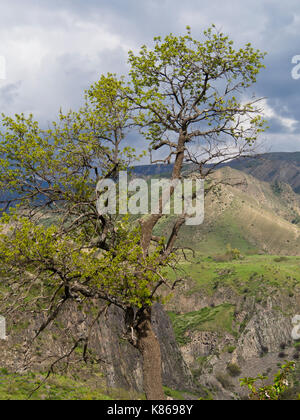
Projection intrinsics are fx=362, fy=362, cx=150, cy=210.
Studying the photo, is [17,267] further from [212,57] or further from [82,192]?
[212,57]

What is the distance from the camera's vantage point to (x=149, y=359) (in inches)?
538

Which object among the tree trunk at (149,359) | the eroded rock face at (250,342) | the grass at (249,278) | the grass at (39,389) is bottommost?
the eroded rock face at (250,342)

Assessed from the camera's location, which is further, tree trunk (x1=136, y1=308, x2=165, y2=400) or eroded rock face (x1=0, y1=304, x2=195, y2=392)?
eroded rock face (x1=0, y1=304, x2=195, y2=392)

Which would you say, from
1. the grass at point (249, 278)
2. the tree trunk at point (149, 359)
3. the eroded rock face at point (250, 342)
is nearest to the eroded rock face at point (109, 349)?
the tree trunk at point (149, 359)

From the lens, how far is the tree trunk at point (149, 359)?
13.4 m

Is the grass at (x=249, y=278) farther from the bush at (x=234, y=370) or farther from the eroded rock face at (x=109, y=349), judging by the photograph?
the eroded rock face at (x=109, y=349)

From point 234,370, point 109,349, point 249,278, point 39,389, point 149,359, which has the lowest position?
point 234,370

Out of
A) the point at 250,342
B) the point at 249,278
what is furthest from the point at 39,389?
the point at 249,278

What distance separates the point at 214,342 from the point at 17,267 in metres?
160

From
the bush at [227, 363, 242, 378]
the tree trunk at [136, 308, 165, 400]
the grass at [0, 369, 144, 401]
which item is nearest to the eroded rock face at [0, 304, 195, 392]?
the tree trunk at [136, 308, 165, 400]

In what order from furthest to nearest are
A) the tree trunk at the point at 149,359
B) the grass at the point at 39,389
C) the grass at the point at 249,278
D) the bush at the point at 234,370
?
the grass at the point at 249,278, the bush at the point at 234,370, the grass at the point at 39,389, the tree trunk at the point at 149,359

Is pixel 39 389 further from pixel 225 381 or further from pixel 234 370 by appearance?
pixel 234 370

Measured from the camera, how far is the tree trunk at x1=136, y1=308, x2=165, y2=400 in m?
13.4

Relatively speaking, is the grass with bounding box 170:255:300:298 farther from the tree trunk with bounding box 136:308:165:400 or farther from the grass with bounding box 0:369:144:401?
the tree trunk with bounding box 136:308:165:400
